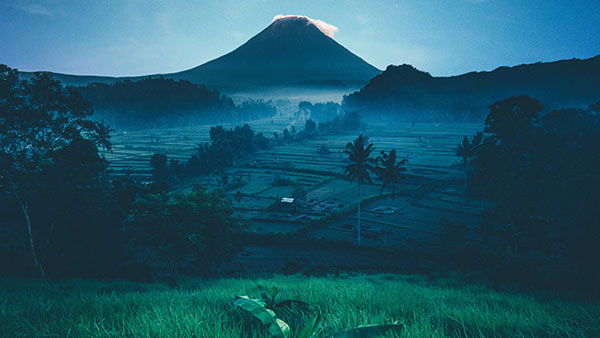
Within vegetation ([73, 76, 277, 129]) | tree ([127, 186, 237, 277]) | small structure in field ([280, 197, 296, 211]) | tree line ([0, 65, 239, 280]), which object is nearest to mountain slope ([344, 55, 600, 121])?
vegetation ([73, 76, 277, 129])

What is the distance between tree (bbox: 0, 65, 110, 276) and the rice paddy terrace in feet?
37.5

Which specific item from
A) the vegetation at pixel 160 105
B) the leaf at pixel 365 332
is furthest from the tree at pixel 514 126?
the vegetation at pixel 160 105

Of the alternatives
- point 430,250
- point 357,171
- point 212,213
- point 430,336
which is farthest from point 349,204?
point 430,336

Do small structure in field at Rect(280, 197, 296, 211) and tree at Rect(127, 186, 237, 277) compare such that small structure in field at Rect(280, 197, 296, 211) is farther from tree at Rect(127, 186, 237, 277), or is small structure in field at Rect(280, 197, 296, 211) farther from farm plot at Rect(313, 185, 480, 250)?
tree at Rect(127, 186, 237, 277)

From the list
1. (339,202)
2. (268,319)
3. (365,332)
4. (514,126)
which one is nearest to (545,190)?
(514,126)

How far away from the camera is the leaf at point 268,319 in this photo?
2349 mm

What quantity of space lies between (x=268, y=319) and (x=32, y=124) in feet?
47.8

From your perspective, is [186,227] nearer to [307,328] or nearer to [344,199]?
[307,328]

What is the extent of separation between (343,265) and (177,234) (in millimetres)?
11825

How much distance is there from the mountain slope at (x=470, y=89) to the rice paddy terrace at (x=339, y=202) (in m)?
71.8

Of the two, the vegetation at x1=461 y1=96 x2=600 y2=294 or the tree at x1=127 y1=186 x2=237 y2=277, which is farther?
the tree at x1=127 y1=186 x2=237 y2=277

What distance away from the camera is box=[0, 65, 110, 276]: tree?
1195cm

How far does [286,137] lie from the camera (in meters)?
90.1

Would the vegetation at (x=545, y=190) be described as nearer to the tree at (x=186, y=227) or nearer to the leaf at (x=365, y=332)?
the leaf at (x=365, y=332)
